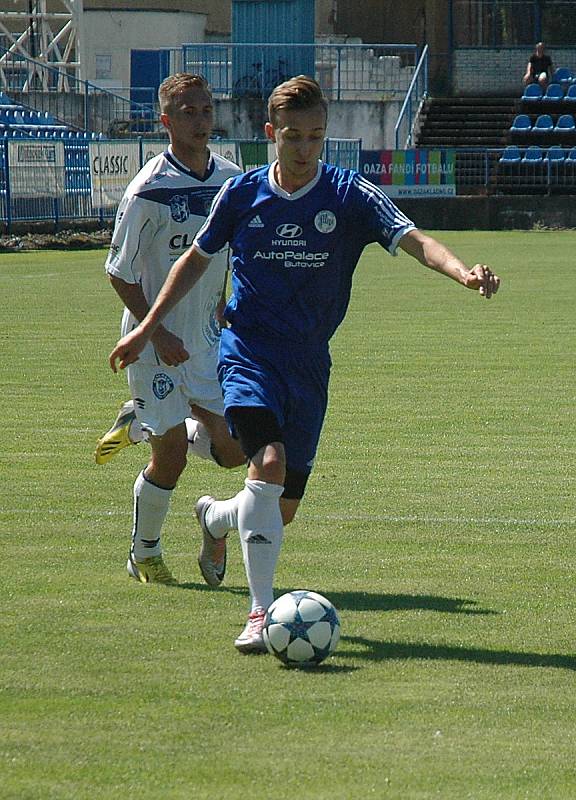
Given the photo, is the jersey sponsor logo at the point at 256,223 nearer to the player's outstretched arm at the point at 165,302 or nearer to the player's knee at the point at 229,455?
the player's outstretched arm at the point at 165,302

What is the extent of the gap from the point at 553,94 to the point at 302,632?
40229 mm

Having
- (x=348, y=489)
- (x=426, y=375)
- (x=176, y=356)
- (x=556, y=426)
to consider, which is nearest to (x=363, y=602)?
(x=176, y=356)

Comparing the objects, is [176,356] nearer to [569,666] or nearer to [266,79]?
[569,666]

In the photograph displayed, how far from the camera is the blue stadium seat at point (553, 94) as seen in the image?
43156 mm

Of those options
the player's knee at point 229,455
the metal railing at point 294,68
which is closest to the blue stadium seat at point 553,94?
the metal railing at point 294,68

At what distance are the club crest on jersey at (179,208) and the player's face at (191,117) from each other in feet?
0.74

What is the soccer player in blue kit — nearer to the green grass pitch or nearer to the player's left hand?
the player's left hand

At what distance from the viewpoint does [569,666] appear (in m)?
5.10

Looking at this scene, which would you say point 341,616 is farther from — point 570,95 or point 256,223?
point 570,95

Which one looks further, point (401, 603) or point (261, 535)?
point (401, 603)

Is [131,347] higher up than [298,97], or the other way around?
[298,97]

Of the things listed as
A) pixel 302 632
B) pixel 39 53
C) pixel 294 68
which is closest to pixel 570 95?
pixel 294 68

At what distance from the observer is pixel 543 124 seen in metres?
42.0

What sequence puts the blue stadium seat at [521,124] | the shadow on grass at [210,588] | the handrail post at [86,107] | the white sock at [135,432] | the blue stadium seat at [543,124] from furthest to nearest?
the handrail post at [86,107]
the blue stadium seat at [521,124]
the blue stadium seat at [543,124]
the white sock at [135,432]
the shadow on grass at [210,588]
